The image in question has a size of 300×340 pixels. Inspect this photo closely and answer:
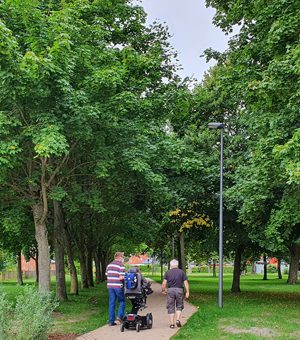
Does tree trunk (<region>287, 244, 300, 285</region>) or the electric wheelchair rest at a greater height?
the electric wheelchair

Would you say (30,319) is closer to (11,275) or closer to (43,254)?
(43,254)

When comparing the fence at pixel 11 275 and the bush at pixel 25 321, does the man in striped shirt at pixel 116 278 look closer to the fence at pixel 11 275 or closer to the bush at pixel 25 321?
the bush at pixel 25 321

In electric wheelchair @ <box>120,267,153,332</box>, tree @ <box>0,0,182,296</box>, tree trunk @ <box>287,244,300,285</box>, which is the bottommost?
tree trunk @ <box>287,244,300,285</box>

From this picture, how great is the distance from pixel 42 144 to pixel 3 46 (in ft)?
8.17

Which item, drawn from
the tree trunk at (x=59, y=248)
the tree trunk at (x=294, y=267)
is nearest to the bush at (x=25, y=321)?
the tree trunk at (x=59, y=248)

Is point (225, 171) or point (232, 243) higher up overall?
point (225, 171)

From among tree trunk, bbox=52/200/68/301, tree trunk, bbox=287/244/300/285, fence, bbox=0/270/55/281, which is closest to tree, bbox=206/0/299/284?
tree trunk, bbox=52/200/68/301

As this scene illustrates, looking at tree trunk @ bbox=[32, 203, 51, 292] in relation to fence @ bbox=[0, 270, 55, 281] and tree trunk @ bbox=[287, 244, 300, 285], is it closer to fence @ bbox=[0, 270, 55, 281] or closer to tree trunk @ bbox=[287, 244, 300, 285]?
tree trunk @ bbox=[287, 244, 300, 285]

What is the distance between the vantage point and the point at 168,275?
32.0 ft

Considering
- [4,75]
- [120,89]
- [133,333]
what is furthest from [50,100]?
[133,333]

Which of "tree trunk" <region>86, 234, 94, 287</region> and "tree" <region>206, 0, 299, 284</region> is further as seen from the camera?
"tree trunk" <region>86, 234, 94, 287</region>

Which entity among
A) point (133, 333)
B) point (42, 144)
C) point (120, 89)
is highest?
point (120, 89)

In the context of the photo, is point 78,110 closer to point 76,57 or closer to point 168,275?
point 76,57

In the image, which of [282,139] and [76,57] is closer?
[76,57]
